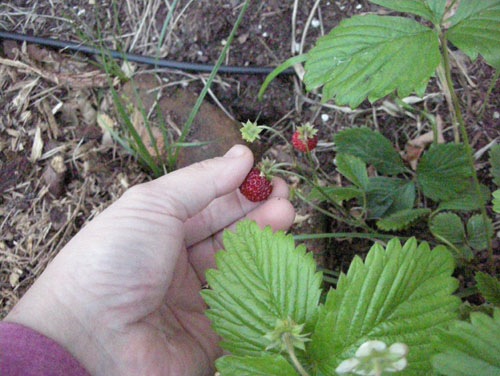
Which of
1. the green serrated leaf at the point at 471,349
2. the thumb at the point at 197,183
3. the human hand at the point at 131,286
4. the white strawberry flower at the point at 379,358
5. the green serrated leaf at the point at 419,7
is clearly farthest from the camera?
the thumb at the point at 197,183

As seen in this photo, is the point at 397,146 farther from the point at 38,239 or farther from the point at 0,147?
the point at 0,147

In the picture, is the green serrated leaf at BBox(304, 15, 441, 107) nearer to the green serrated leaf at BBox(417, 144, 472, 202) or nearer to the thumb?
the thumb

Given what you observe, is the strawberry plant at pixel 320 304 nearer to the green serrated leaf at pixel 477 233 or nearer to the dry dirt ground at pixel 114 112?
the green serrated leaf at pixel 477 233

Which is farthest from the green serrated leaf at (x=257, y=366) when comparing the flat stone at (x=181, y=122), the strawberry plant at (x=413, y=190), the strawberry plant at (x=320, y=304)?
the flat stone at (x=181, y=122)

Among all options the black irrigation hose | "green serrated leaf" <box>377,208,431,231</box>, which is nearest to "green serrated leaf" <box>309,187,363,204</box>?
"green serrated leaf" <box>377,208,431,231</box>

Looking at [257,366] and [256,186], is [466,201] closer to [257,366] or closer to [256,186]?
[256,186]

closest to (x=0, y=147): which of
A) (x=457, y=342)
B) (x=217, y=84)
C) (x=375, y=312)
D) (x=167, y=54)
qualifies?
(x=167, y=54)
